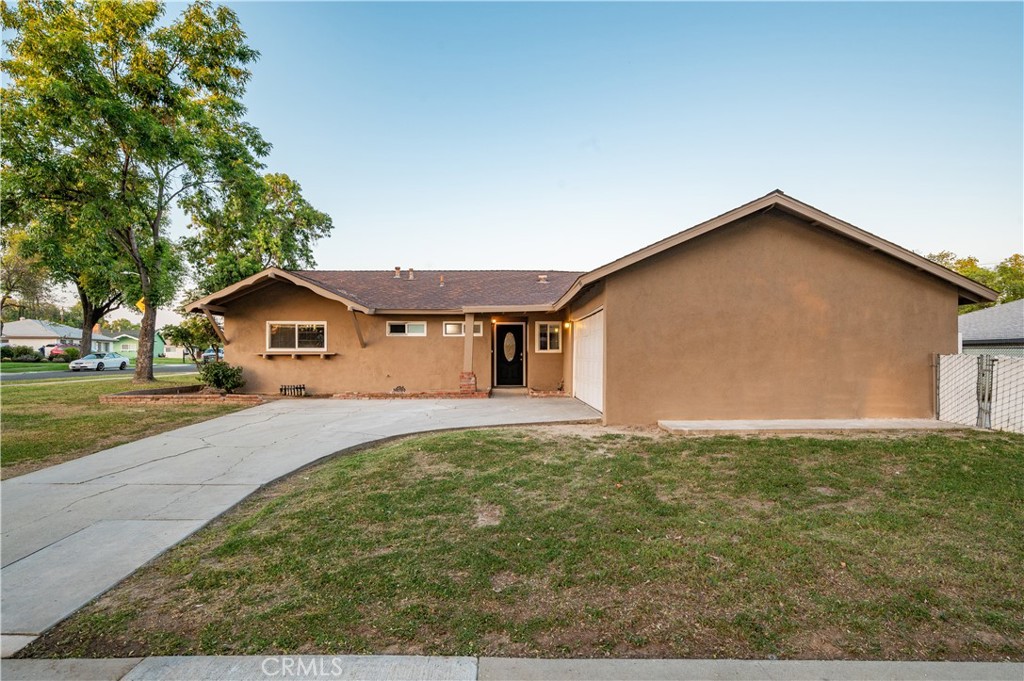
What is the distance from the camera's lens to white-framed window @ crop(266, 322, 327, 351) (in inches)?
493

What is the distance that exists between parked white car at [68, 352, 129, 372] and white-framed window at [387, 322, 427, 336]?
1016 inches

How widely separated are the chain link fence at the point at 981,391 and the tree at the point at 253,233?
20311 mm

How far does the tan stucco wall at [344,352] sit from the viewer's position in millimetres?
12461

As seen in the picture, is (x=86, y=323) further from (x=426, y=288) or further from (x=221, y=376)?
(x=426, y=288)

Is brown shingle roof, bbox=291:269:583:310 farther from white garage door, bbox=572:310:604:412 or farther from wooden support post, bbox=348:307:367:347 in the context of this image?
white garage door, bbox=572:310:604:412

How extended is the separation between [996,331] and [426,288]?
2088cm

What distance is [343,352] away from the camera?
12562 millimetres

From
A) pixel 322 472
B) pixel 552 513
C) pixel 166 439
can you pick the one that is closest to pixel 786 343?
pixel 552 513

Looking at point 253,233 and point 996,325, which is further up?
point 253,233

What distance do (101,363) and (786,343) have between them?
36396mm

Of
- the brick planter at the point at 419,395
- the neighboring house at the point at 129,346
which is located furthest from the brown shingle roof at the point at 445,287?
the neighboring house at the point at 129,346

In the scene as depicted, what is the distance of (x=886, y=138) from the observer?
1223cm

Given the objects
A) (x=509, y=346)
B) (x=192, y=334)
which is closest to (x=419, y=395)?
(x=509, y=346)

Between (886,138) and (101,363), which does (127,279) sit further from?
(886,138)
